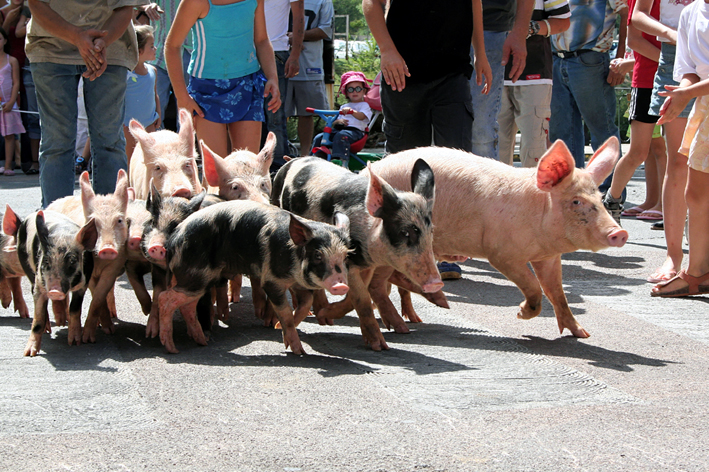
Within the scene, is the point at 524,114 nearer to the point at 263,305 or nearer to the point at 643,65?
the point at 643,65

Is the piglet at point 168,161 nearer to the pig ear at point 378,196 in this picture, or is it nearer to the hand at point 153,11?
the pig ear at point 378,196

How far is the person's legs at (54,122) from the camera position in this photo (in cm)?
571

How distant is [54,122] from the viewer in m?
5.70

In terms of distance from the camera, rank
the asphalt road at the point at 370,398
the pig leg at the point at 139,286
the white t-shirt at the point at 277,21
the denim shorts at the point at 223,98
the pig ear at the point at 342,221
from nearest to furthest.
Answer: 1. the asphalt road at the point at 370,398
2. the pig ear at the point at 342,221
3. the pig leg at the point at 139,286
4. the denim shorts at the point at 223,98
5. the white t-shirt at the point at 277,21

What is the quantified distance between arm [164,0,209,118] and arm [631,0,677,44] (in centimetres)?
328

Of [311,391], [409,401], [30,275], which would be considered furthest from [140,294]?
[409,401]

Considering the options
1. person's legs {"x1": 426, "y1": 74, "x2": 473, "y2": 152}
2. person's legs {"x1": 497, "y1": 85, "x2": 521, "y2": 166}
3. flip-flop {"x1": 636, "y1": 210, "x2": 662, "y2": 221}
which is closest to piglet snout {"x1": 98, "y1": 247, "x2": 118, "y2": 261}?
person's legs {"x1": 426, "y1": 74, "x2": 473, "y2": 152}

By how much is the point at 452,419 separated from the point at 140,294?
238 cm

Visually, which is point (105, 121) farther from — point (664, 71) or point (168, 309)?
point (664, 71)

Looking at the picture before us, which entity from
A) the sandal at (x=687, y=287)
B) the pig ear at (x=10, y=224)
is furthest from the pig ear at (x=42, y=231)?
the sandal at (x=687, y=287)

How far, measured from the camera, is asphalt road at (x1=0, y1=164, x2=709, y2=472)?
108 inches

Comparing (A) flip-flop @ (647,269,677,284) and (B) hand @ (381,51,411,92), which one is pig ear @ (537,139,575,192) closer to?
(B) hand @ (381,51,411,92)

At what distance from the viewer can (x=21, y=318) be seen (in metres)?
4.98

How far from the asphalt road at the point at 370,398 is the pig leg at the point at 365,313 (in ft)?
0.28
